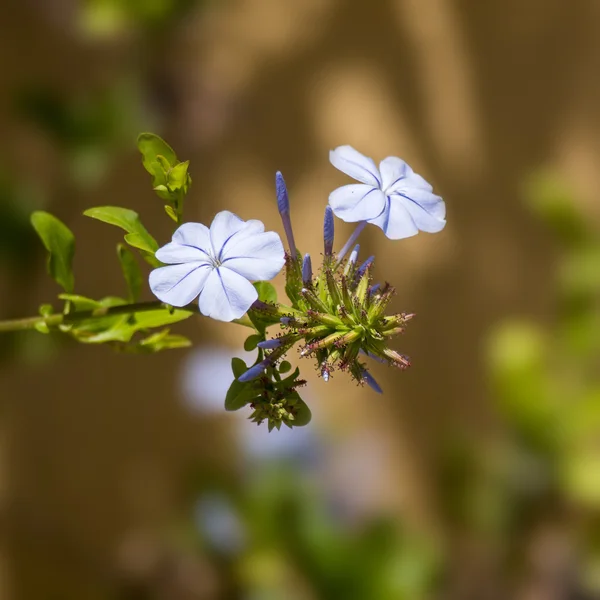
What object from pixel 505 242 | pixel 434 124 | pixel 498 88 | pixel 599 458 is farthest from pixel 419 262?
pixel 599 458

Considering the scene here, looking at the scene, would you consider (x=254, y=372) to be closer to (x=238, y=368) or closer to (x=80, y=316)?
(x=238, y=368)

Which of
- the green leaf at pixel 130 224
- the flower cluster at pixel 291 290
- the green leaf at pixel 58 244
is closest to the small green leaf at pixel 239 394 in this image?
the flower cluster at pixel 291 290

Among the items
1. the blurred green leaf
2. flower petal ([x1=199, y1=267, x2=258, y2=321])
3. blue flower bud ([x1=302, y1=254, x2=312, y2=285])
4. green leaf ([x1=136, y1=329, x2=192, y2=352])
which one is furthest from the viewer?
the blurred green leaf

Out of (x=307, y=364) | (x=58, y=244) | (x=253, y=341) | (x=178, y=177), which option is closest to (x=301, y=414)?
(x=253, y=341)

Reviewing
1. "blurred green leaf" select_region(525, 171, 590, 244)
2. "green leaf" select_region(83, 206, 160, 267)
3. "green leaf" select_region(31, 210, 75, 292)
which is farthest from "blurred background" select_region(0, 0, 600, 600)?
"green leaf" select_region(83, 206, 160, 267)

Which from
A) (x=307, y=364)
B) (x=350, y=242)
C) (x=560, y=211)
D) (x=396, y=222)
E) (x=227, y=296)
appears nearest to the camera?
(x=227, y=296)

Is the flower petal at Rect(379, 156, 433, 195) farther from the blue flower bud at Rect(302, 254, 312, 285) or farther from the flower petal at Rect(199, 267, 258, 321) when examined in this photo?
the flower petal at Rect(199, 267, 258, 321)

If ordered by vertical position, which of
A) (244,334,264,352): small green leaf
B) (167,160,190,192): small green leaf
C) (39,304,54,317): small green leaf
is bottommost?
(244,334,264,352): small green leaf
